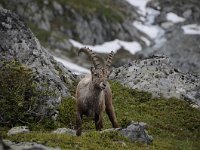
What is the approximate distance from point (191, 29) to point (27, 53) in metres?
120

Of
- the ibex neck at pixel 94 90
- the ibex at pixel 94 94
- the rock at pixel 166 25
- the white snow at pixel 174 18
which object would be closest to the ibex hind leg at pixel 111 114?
the ibex at pixel 94 94

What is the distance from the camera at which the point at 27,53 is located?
28625 mm

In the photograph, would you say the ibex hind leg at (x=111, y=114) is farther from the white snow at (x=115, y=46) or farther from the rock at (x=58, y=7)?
the rock at (x=58, y=7)

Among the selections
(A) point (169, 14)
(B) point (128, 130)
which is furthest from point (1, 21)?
(A) point (169, 14)

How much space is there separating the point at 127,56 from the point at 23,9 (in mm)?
28613

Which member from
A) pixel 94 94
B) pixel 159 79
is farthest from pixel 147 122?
pixel 94 94

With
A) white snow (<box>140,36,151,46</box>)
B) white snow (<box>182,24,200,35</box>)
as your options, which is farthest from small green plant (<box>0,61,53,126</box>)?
white snow (<box>182,24,200,35</box>)

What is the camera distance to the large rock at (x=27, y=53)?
27688mm

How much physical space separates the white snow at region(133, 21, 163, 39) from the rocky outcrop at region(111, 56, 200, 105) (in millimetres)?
108268

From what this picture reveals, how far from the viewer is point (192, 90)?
34500 millimetres

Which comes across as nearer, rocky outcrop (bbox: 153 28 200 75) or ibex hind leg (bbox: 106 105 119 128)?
ibex hind leg (bbox: 106 105 119 128)

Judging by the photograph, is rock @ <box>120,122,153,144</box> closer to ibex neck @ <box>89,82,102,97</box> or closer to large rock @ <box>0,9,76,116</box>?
ibex neck @ <box>89,82,102,97</box>

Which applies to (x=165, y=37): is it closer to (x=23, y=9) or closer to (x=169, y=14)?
(x=169, y=14)

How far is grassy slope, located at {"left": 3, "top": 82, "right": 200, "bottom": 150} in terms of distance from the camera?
771 inches
